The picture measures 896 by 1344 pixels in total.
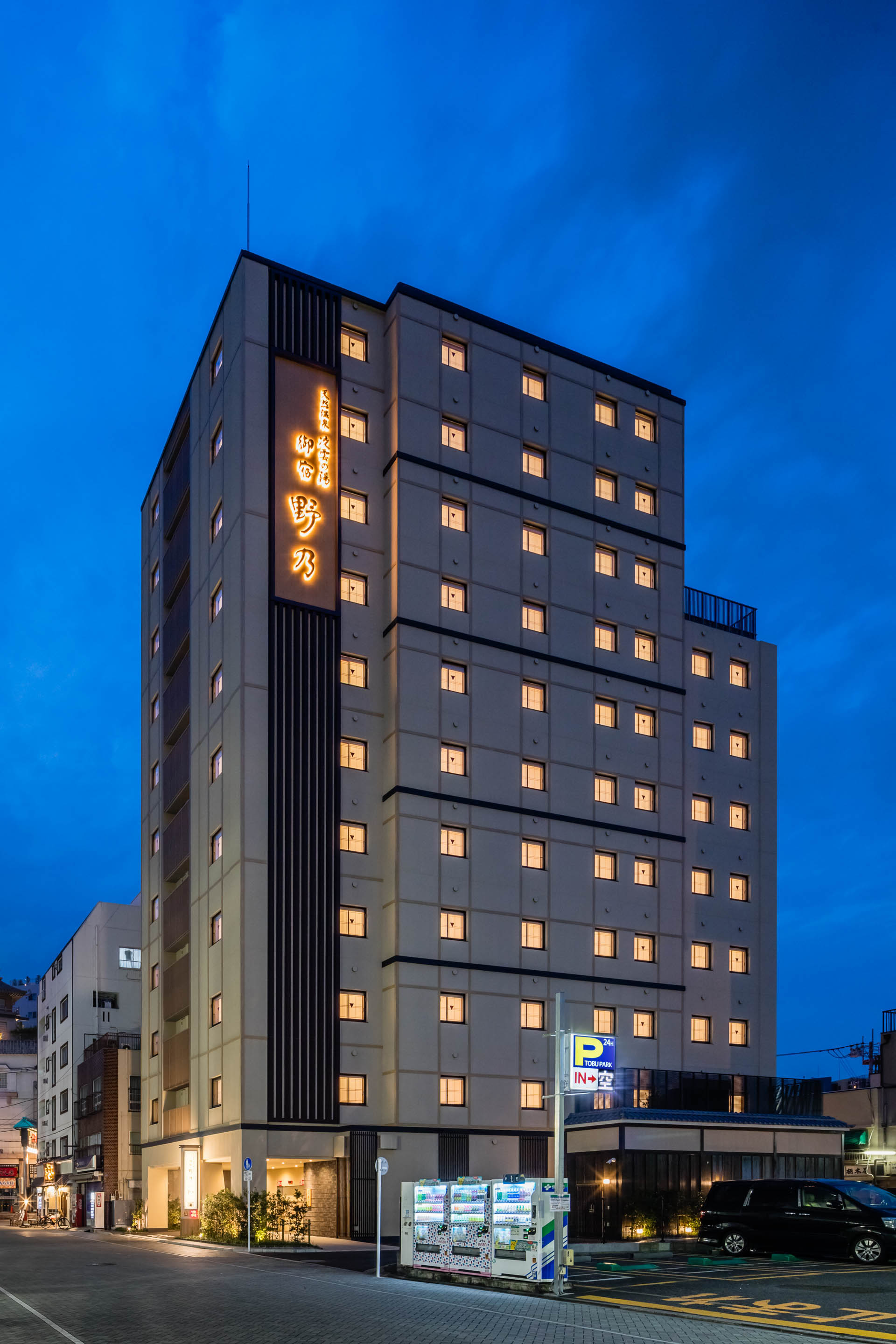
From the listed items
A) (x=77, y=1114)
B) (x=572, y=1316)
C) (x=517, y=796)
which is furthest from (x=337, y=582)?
(x=77, y=1114)

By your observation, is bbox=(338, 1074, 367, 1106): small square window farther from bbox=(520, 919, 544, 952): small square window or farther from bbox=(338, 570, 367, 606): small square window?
bbox=(338, 570, 367, 606): small square window

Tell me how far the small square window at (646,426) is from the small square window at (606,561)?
6.40 m

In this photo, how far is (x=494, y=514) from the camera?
186 ft

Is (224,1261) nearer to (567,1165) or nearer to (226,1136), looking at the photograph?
(226,1136)

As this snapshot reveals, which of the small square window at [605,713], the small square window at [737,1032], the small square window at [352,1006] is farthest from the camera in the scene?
the small square window at [737,1032]

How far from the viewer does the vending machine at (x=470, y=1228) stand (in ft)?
99.7

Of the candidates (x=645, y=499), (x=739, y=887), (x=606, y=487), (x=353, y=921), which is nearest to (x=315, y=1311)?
(x=353, y=921)

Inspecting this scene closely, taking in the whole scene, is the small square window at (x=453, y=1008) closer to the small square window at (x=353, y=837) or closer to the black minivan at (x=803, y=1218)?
the small square window at (x=353, y=837)

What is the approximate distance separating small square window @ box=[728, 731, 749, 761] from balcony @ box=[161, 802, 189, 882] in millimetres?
26085

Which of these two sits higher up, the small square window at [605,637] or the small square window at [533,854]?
the small square window at [605,637]

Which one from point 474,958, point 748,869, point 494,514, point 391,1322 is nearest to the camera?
point 391,1322

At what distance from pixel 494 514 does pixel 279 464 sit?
32.5 feet

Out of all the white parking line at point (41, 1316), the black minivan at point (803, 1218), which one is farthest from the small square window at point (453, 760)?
the white parking line at point (41, 1316)

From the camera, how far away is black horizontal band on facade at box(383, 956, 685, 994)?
5075 cm
